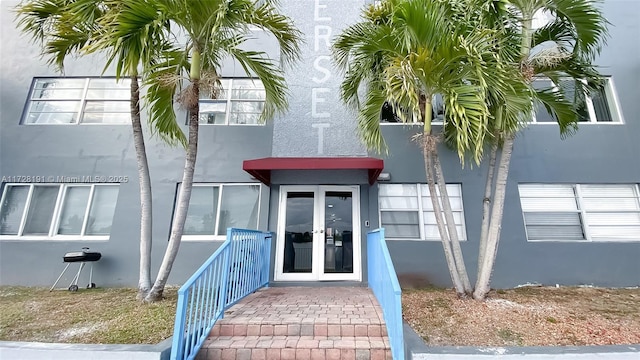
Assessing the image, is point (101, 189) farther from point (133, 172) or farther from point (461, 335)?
point (461, 335)

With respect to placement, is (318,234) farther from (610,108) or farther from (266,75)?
(610,108)

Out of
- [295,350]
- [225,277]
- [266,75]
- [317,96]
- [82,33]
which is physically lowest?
[295,350]

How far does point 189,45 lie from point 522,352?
638 centimetres

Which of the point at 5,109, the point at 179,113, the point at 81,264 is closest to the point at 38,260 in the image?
the point at 81,264

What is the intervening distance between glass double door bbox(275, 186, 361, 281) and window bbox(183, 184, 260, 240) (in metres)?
0.80

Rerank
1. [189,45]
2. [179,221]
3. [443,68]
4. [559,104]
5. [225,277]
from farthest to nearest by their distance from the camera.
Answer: [559,104] < [189,45] < [179,221] < [443,68] < [225,277]

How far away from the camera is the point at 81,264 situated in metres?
6.89

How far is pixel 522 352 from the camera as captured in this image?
3.19 metres

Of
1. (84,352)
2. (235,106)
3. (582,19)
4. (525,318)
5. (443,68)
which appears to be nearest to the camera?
(84,352)

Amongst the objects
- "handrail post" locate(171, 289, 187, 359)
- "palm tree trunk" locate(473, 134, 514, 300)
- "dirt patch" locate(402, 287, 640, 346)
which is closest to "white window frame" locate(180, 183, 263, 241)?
"handrail post" locate(171, 289, 187, 359)

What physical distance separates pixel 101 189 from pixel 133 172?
918mm

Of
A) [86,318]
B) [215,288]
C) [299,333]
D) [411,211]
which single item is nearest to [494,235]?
[411,211]

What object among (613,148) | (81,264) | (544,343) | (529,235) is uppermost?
(613,148)

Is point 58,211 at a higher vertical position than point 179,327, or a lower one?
higher
